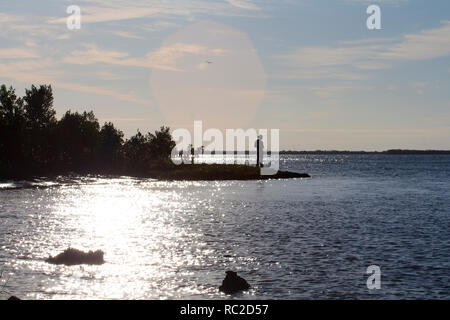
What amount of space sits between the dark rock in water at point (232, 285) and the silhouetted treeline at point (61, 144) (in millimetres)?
114402

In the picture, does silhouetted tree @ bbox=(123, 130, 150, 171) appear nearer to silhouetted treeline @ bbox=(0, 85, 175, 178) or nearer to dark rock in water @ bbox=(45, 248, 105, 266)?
silhouetted treeline @ bbox=(0, 85, 175, 178)

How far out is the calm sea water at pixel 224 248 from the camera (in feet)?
82.3

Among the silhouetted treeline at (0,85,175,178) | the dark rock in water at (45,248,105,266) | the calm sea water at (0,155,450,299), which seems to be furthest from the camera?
the silhouetted treeline at (0,85,175,178)

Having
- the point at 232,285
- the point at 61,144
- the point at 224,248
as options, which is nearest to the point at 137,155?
the point at 61,144

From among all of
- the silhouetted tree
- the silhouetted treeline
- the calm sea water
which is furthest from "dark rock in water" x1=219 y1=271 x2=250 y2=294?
the silhouetted tree

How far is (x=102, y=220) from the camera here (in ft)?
186

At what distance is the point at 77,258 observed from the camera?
102 ft

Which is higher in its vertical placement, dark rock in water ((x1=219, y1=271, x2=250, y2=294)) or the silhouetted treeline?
the silhouetted treeline

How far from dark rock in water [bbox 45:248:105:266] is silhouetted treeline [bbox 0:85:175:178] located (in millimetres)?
103933

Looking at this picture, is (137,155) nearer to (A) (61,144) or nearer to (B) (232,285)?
(A) (61,144)

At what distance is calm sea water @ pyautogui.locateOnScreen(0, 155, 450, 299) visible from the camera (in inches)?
987
